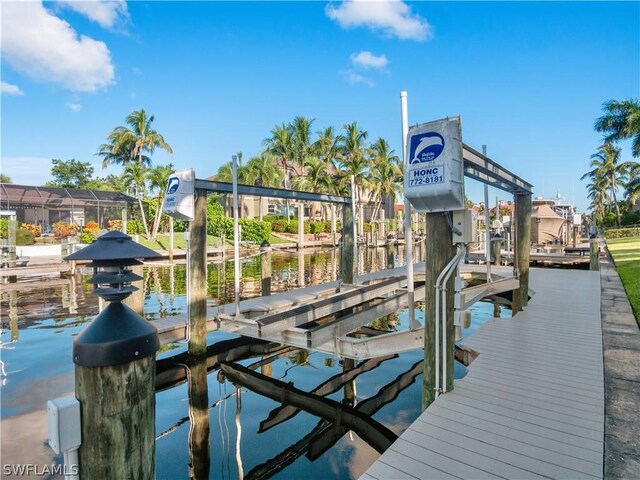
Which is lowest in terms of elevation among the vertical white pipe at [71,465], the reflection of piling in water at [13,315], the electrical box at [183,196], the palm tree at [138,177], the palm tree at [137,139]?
the reflection of piling in water at [13,315]

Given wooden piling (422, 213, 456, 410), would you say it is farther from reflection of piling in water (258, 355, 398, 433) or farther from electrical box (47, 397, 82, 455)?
electrical box (47, 397, 82, 455)

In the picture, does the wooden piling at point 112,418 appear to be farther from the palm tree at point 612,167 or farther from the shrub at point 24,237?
Result: the palm tree at point 612,167

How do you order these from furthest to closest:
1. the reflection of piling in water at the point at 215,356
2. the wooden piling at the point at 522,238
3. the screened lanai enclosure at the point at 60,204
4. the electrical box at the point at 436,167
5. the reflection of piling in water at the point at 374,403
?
the screened lanai enclosure at the point at 60,204, the wooden piling at the point at 522,238, the reflection of piling in water at the point at 215,356, the reflection of piling in water at the point at 374,403, the electrical box at the point at 436,167

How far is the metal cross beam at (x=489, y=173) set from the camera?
213 inches

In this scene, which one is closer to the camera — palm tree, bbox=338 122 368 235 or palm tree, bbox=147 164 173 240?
palm tree, bbox=147 164 173 240

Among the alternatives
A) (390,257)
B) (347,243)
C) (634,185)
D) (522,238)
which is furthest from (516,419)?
(634,185)

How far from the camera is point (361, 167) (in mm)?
43594

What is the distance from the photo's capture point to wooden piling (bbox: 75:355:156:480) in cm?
218

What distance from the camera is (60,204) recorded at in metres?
35.6

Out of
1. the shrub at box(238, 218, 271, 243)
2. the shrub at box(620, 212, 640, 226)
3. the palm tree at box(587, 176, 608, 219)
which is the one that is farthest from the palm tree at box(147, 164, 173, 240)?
the palm tree at box(587, 176, 608, 219)

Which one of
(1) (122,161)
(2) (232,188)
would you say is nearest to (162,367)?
(2) (232,188)

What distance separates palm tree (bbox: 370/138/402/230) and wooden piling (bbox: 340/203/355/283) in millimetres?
34386

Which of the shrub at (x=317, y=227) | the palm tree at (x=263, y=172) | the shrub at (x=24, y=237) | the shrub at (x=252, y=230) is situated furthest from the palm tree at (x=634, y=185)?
the shrub at (x=24, y=237)

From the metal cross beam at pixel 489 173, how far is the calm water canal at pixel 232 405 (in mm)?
3487
